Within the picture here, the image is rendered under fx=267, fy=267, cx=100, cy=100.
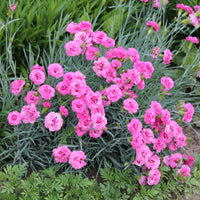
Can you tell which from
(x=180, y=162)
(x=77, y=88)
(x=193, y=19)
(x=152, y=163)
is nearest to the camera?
(x=77, y=88)

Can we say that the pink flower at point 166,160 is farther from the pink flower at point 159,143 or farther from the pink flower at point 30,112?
the pink flower at point 30,112

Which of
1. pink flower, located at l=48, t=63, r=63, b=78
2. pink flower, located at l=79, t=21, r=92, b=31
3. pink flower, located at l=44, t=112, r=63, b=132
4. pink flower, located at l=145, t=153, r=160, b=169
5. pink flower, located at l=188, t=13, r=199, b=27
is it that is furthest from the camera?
pink flower, located at l=188, t=13, r=199, b=27

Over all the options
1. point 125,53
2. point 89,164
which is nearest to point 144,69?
point 125,53

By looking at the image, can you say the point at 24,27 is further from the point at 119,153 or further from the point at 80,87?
the point at 119,153

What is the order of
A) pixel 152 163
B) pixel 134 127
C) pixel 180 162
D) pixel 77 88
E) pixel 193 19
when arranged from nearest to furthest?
pixel 77 88 < pixel 134 127 < pixel 152 163 < pixel 180 162 < pixel 193 19

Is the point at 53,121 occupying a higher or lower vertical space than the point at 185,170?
higher

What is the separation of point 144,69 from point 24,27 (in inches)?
48.4

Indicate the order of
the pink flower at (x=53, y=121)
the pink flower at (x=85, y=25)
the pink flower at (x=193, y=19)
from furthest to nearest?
the pink flower at (x=193, y=19)
the pink flower at (x=85, y=25)
the pink flower at (x=53, y=121)

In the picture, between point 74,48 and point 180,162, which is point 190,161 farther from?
point 74,48

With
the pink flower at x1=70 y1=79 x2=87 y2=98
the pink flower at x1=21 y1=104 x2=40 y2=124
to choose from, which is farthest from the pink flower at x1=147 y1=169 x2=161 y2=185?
the pink flower at x1=21 y1=104 x2=40 y2=124

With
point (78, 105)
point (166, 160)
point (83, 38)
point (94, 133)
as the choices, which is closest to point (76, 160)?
point (94, 133)

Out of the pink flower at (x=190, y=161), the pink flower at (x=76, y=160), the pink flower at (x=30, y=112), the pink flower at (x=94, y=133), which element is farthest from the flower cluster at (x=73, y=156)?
the pink flower at (x=190, y=161)

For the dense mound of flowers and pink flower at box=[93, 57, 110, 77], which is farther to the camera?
pink flower at box=[93, 57, 110, 77]

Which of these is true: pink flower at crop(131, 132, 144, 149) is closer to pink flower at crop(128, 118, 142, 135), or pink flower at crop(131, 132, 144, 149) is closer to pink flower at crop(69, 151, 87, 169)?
pink flower at crop(128, 118, 142, 135)
